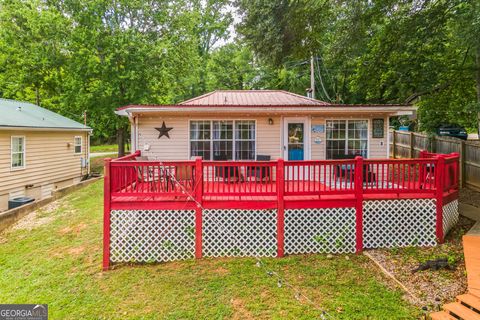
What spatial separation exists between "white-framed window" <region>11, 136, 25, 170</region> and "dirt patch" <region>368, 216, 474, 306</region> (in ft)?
44.0

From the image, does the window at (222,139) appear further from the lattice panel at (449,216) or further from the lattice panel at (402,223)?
the lattice panel at (449,216)

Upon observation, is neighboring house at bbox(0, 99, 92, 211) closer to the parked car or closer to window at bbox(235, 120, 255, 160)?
window at bbox(235, 120, 255, 160)

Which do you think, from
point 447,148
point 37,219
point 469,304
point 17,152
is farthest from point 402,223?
point 17,152

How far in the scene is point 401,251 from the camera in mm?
6277

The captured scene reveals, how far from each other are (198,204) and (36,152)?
35.2 ft

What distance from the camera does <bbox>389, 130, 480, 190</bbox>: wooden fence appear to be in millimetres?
9766

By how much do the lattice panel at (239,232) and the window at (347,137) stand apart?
156 inches

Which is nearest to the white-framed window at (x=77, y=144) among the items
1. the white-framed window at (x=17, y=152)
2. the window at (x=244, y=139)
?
the white-framed window at (x=17, y=152)

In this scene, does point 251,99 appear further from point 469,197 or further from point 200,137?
point 469,197

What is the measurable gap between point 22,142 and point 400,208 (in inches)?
561

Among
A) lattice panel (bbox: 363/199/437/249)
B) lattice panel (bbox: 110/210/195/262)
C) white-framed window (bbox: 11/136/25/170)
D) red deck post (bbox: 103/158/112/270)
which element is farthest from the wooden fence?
white-framed window (bbox: 11/136/25/170)

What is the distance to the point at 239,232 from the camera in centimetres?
636

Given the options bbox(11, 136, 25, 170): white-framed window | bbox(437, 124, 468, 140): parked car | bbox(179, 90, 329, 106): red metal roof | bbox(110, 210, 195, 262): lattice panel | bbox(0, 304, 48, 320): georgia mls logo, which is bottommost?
bbox(0, 304, 48, 320): georgia mls logo

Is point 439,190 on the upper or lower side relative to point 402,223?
upper
